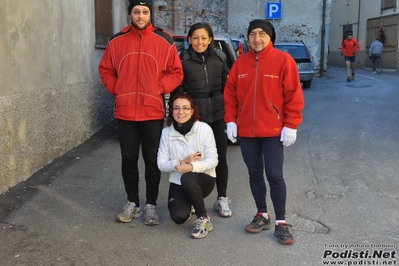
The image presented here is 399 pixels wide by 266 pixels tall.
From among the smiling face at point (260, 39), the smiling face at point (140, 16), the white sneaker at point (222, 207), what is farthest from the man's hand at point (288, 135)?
the smiling face at point (140, 16)

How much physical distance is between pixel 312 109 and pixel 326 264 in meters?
8.29

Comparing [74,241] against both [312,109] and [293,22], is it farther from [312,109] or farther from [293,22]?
[293,22]

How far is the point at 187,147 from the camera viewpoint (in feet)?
14.6

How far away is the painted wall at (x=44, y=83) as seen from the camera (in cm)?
Answer: 550

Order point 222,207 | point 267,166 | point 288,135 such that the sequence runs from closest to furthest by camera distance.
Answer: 1. point 288,135
2. point 267,166
3. point 222,207

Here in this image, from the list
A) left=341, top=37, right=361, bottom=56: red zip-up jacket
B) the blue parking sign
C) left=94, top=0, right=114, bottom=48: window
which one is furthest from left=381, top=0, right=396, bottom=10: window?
left=94, top=0, right=114, bottom=48: window

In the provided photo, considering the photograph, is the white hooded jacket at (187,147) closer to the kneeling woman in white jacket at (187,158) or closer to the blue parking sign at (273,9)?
the kneeling woman in white jacket at (187,158)

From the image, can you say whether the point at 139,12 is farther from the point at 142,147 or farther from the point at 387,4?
the point at 387,4

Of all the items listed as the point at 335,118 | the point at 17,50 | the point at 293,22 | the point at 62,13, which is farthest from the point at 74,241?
the point at 293,22

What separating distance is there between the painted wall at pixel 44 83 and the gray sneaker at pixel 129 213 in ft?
5.25

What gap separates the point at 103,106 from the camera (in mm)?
9016

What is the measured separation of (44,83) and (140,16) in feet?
8.65

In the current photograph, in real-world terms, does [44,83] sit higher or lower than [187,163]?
higher

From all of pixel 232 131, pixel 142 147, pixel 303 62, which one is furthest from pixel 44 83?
pixel 303 62
